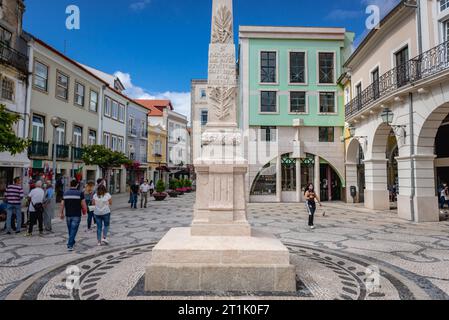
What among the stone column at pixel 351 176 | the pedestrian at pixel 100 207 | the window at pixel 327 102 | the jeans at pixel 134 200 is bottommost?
the jeans at pixel 134 200

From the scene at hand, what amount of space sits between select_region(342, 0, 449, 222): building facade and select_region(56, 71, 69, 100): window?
19296 millimetres

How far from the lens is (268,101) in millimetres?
21703

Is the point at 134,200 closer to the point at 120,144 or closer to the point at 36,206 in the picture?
the point at 36,206

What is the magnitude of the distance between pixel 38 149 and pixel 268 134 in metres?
15.2

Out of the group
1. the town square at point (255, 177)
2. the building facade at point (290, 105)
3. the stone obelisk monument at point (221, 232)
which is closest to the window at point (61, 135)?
the town square at point (255, 177)

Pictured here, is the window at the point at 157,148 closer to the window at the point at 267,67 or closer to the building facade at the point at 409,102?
the window at the point at 267,67

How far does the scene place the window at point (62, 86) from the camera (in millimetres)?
19547

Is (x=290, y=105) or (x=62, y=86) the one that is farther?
(x=290, y=105)

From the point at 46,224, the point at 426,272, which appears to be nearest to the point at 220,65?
the point at 426,272

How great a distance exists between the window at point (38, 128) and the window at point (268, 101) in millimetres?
14817

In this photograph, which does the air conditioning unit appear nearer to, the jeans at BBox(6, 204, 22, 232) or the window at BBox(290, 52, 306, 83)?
the window at BBox(290, 52, 306, 83)

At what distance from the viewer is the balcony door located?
1217cm

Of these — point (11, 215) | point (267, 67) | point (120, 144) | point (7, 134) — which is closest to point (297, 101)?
point (267, 67)

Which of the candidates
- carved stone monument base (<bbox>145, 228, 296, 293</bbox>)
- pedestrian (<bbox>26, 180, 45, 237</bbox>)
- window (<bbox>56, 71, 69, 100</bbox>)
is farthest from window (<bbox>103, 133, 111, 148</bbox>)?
carved stone monument base (<bbox>145, 228, 296, 293</bbox>)
